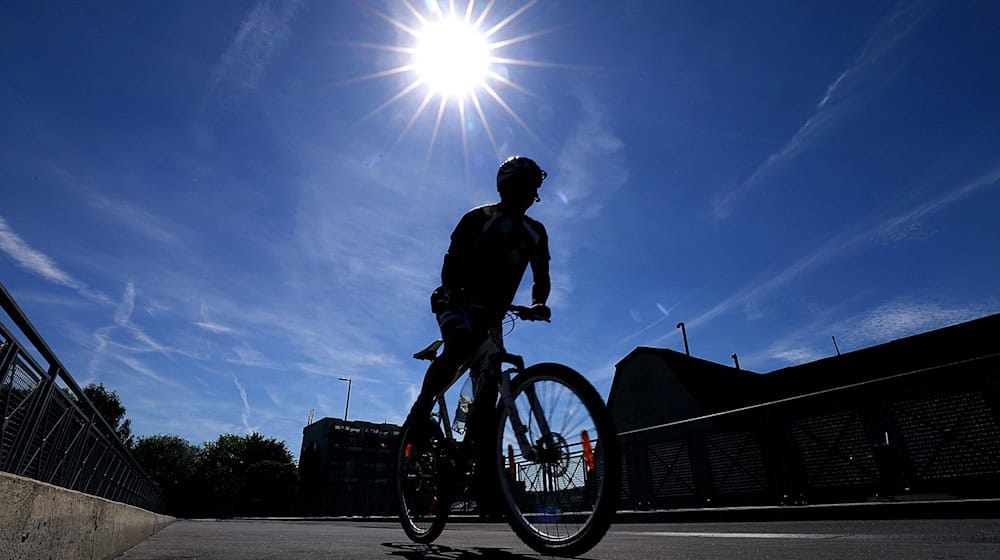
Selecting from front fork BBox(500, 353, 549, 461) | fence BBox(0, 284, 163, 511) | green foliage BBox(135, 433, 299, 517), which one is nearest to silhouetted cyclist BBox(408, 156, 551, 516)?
front fork BBox(500, 353, 549, 461)

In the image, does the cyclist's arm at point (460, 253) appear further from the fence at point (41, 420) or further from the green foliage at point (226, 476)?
the green foliage at point (226, 476)

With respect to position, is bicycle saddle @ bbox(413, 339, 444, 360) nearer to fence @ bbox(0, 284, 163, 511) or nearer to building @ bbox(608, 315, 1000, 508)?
fence @ bbox(0, 284, 163, 511)

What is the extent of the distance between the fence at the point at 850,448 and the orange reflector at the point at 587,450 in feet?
25.0

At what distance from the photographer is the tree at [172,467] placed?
67750mm

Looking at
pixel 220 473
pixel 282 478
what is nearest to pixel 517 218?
pixel 282 478

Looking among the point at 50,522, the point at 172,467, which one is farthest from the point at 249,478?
the point at 50,522

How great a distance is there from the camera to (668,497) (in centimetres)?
1094

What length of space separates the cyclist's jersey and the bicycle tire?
1247 mm

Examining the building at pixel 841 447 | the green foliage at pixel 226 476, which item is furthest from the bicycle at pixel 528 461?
the green foliage at pixel 226 476

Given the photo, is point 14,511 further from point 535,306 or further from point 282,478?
point 282,478

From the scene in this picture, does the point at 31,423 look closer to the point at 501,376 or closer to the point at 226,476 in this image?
the point at 501,376

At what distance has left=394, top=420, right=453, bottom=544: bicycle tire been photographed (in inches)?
143

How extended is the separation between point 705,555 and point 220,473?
3438 inches

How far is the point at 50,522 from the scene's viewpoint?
67.6 inches
